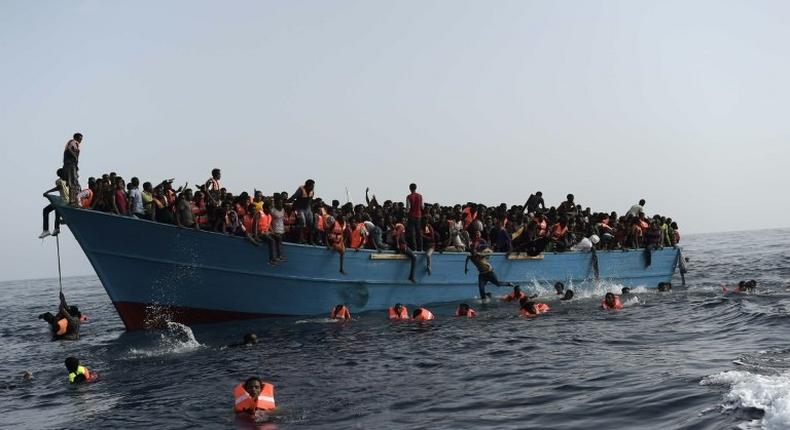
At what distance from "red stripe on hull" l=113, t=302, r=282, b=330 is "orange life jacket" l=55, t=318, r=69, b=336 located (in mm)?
2232

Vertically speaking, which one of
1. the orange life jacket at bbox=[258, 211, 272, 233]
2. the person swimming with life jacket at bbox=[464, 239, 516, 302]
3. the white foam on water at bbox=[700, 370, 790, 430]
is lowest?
the white foam on water at bbox=[700, 370, 790, 430]

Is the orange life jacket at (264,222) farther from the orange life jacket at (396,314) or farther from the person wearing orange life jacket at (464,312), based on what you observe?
the person wearing orange life jacket at (464,312)

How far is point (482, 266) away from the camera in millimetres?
20547

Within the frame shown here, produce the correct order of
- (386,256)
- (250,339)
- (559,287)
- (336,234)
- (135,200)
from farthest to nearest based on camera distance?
1. (559,287)
2. (386,256)
3. (336,234)
4. (135,200)
5. (250,339)


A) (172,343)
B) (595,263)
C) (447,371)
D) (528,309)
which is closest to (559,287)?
(595,263)

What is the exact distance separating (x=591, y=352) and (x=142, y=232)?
33.6ft

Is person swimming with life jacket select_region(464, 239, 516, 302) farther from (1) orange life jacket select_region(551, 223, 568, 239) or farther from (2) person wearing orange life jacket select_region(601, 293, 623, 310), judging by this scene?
(1) orange life jacket select_region(551, 223, 568, 239)

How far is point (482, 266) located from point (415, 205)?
8.97 feet

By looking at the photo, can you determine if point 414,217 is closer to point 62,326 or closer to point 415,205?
point 415,205

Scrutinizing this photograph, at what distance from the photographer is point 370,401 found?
34.3ft

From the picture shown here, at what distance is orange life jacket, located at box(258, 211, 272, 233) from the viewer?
17156 mm

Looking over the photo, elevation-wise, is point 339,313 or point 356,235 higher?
point 356,235

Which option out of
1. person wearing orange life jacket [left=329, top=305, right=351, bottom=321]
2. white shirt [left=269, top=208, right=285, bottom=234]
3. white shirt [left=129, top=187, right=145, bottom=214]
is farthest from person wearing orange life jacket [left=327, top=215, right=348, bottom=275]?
white shirt [left=129, top=187, right=145, bottom=214]

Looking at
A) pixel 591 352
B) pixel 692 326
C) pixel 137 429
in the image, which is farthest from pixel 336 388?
pixel 692 326
